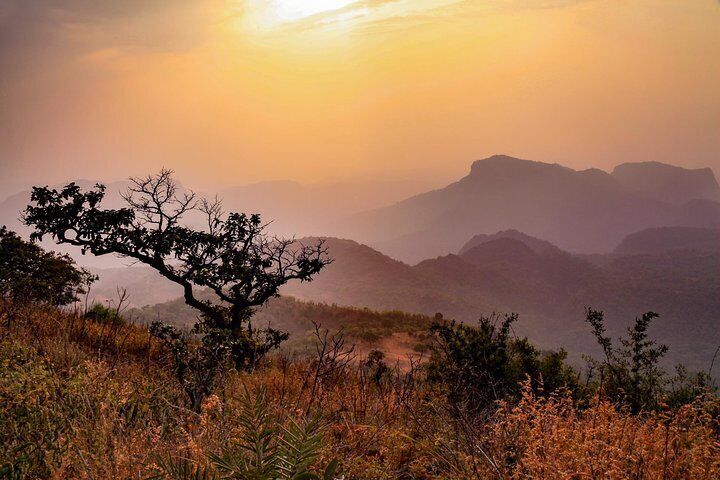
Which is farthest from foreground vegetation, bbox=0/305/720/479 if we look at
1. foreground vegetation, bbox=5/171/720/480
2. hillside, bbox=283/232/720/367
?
hillside, bbox=283/232/720/367

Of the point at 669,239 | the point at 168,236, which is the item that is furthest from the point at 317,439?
the point at 669,239

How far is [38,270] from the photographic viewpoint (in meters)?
19.0

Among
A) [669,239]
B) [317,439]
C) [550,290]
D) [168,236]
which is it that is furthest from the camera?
[669,239]

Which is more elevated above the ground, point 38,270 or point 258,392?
point 38,270

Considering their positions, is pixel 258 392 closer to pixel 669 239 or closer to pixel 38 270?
pixel 38 270

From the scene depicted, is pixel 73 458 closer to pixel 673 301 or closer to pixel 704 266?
pixel 673 301

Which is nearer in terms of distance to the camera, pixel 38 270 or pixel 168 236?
pixel 168 236

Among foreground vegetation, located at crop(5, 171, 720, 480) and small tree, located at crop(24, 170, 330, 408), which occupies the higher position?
small tree, located at crop(24, 170, 330, 408)

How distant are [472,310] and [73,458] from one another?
10602cm

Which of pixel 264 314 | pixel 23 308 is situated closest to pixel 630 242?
pixel 264 314

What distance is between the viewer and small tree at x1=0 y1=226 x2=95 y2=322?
16.8 meters

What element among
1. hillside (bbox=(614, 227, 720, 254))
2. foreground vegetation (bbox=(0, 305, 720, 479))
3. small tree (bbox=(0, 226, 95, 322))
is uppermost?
hillside (bbox=(614, 227, 720, 254))

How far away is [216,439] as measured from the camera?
3369 millimetres

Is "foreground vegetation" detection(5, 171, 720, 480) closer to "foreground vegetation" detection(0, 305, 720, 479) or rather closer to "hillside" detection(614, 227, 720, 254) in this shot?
"foreground vegetation" detection(0, 305, 720, 479)
